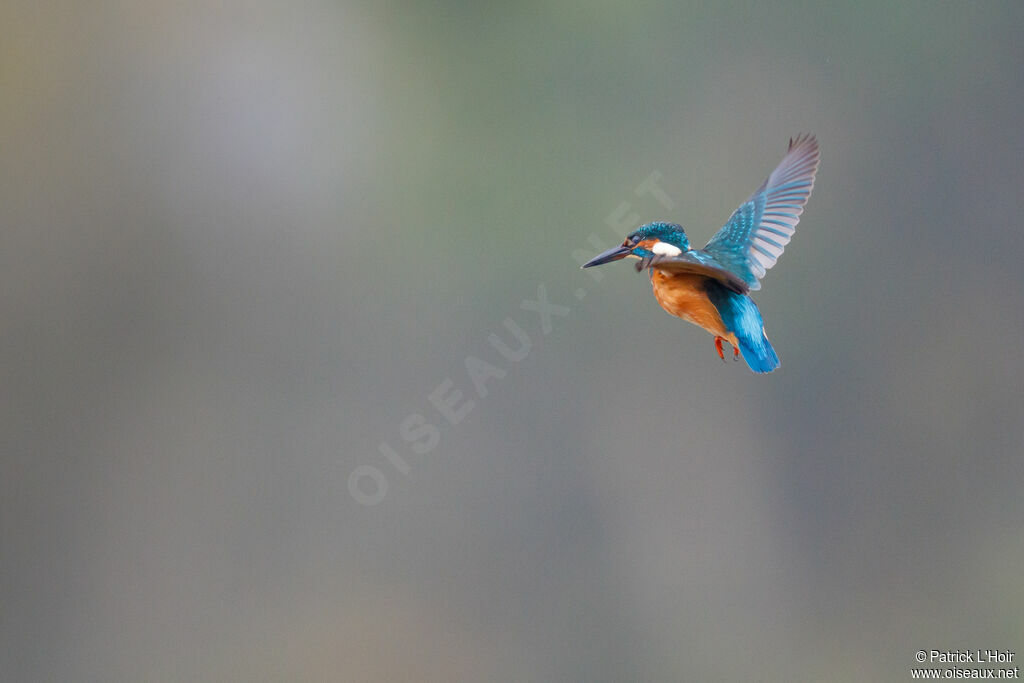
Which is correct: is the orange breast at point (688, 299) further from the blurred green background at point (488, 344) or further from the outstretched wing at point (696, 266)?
the blurred green background at point (488, 344)

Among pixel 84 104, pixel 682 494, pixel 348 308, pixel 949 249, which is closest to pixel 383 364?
pixel 348 308

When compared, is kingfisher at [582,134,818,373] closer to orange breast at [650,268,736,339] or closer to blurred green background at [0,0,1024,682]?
orange breast at [650,268,736,339]

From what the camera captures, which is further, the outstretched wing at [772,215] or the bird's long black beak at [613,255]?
the outstretched wing at [772,215]

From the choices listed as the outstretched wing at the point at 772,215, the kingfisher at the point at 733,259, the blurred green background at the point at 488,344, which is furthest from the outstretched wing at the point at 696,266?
the blurred green background at the point at 488,344

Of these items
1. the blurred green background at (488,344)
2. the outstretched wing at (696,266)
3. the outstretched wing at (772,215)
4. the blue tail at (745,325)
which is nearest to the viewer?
the outstretched wing at (696,266)

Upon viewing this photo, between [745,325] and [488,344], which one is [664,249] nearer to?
[745,325]

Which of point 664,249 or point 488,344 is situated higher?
point 488,344

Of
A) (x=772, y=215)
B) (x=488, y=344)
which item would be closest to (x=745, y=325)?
(x=772, y=215)

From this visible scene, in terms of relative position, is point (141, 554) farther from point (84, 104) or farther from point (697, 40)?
point (697, 40)
